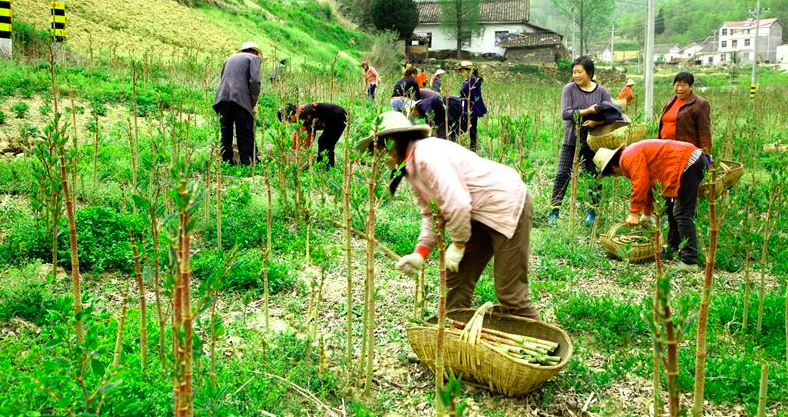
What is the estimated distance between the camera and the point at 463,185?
9.72ft

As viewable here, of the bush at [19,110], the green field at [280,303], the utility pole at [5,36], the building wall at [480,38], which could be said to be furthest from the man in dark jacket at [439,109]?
the building wall at [480,38]

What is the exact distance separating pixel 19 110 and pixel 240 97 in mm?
2786

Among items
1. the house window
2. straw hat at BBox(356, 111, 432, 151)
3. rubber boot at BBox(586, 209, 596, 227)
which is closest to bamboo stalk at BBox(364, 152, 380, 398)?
straw hat at BBox(356, 111, 432, 151)

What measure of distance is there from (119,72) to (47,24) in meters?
3.78

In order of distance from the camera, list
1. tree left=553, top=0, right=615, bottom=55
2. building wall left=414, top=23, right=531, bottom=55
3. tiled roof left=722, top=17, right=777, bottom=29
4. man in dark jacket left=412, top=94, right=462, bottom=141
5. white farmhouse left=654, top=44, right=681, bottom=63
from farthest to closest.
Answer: white farmhouse left=654, top=44, right=681, bottom=63
tiled roof left=722, top=17, right=777, bottom=29
tree left=553, top=0, right=615, bottom=55
building wall left=414, top=23, right=531, bottom=55
man in dark jacket left=412, top=94, right=462, bottom=141

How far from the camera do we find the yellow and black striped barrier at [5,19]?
9.24 meters

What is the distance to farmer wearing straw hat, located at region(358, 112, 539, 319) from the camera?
2.89 m

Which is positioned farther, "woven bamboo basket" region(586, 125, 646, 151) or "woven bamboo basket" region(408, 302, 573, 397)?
"woven bamboo basket" region(586, 125, 646, 151)

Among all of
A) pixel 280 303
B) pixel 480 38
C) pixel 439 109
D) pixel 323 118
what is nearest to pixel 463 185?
pixel 280 303

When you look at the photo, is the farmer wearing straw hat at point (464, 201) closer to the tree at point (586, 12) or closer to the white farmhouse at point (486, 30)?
the white farmhouse at point (486, 30)

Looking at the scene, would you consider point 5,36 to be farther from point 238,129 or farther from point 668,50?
point 668,50

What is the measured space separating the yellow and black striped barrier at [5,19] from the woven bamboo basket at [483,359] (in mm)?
9177

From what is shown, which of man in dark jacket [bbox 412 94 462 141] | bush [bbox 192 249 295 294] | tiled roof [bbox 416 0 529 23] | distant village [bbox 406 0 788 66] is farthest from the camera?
tiled roof [bbox 416 0 529 23]

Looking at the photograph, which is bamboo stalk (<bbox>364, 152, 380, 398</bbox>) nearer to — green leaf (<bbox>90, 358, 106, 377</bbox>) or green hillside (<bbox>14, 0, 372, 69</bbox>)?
green leaf (<bbox>90, 358, 106, 377</bbox>)
